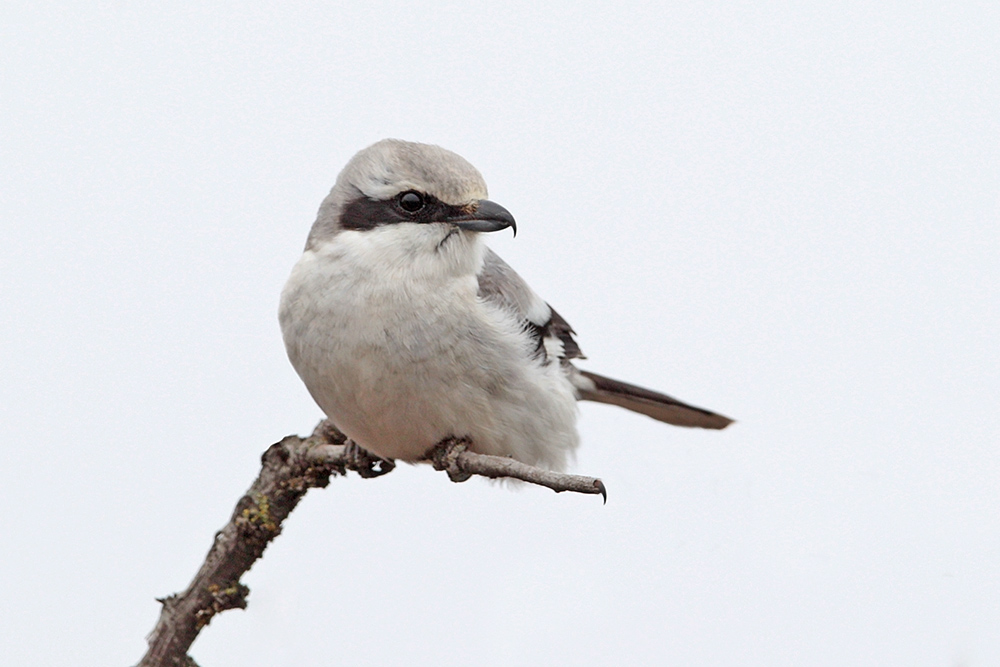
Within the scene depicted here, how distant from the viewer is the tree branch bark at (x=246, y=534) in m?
4.64

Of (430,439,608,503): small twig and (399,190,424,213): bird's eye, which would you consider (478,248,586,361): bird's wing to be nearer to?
(399,190,424,213): bird's eye

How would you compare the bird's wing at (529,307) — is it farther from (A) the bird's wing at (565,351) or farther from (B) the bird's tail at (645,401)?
(B) the bird's tail at (645,401)

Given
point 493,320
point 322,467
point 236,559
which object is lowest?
point 236,559

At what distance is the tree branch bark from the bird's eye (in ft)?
3.16

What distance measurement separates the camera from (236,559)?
471cm

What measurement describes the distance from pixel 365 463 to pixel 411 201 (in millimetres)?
1152

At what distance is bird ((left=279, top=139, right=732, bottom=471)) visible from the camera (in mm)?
4145

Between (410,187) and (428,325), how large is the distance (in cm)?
47

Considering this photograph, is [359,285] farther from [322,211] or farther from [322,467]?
[322,467]

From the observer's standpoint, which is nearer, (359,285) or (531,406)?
(359,285)

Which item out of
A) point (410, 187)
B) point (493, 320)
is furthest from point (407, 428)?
point (410, 187)

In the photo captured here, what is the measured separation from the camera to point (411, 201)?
4195mm

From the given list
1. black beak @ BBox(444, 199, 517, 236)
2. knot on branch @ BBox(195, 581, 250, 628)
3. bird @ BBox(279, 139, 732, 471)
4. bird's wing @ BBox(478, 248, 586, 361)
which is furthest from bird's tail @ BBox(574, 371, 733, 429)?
knot on branch @ BBox(195, 581, 250, 628)

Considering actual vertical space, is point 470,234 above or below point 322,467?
above
